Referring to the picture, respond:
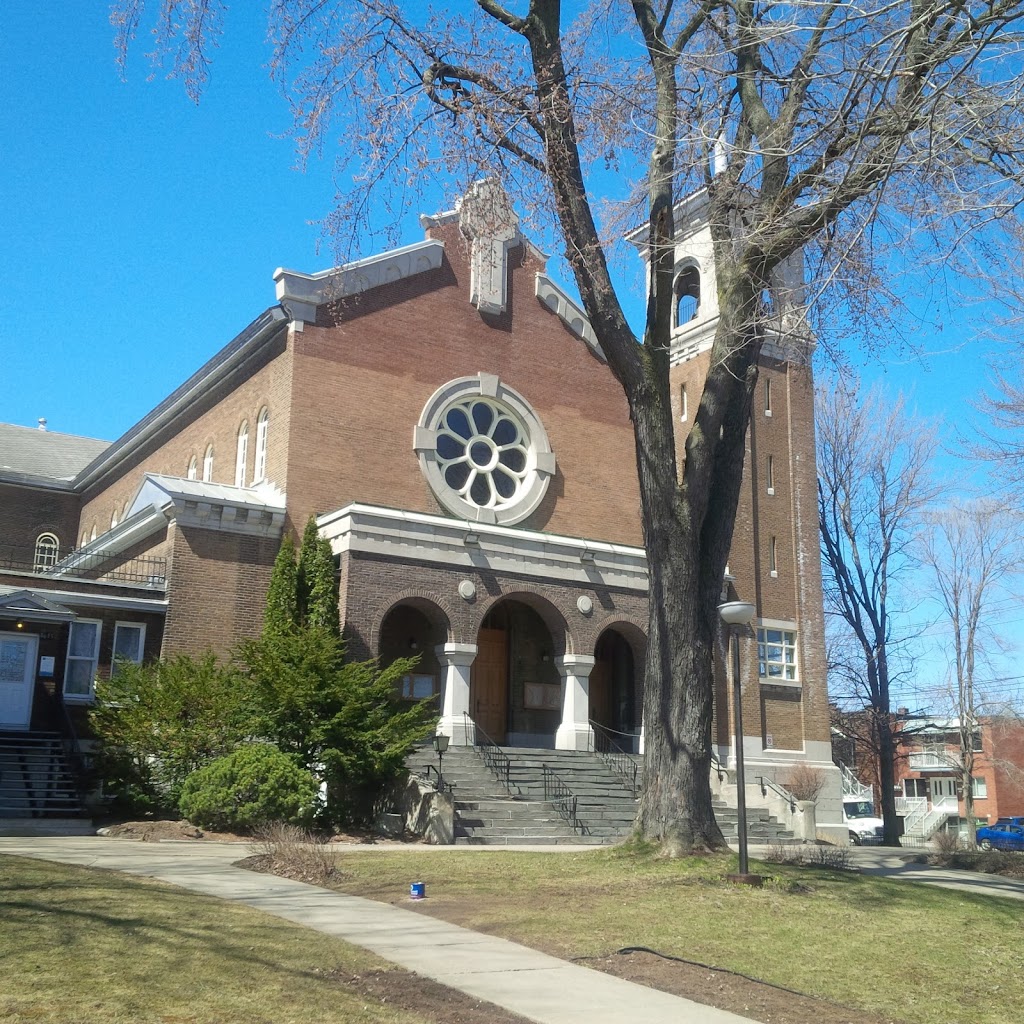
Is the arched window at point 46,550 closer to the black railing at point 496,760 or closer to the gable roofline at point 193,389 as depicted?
the gable roofline at point 193,389

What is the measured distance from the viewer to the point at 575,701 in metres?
27.4

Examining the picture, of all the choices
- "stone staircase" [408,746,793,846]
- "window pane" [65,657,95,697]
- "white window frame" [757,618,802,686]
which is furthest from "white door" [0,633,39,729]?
"white window frame" [757,618,802,686]

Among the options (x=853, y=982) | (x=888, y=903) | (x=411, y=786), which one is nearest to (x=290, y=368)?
(x=411, y=786)

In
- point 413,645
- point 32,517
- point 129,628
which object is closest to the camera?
point 129,628

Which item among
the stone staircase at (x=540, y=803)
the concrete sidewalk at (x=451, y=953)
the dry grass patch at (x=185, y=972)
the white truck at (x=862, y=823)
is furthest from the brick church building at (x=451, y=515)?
the dry grass patch at (x=185, y=972)

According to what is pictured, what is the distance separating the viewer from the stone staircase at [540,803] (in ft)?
70.0

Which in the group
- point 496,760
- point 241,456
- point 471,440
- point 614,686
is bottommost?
point 496,760

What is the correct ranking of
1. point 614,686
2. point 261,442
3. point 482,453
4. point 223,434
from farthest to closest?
point 223,434 < point 614,686 < point 482,453 < point 261,442

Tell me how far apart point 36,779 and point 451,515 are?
11.7 metres

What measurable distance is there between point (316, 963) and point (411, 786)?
13118mm

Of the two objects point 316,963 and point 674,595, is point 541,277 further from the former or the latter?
point 316,963

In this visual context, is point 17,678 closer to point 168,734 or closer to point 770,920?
point 168,734

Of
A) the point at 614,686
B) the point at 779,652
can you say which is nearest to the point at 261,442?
the point at 614,686

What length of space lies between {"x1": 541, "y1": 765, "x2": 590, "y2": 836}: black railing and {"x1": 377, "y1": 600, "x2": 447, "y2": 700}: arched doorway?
13.6 feet
